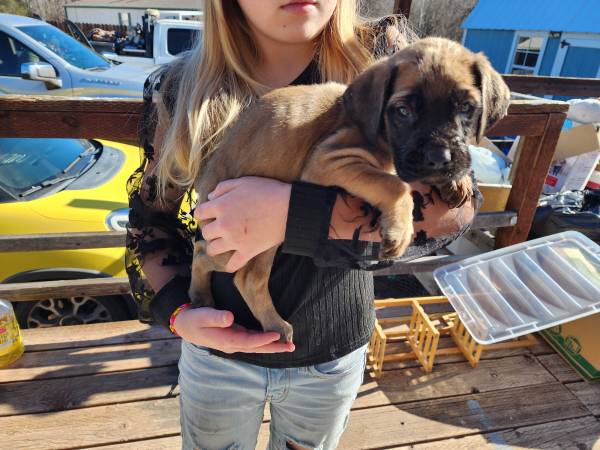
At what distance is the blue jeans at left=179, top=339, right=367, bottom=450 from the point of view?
1.87 meters

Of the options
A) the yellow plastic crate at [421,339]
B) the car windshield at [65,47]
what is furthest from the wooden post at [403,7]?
the car windshield at [65,47]

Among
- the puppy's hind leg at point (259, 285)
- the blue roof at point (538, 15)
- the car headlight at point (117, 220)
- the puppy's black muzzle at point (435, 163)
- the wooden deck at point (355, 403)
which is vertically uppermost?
the blue roof at point (538, 15)

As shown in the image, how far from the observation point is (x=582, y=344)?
3.66 metres

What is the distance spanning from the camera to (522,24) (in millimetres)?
17531

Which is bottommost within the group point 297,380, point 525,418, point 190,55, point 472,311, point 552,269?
point 525,418

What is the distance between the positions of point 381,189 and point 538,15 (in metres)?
19.4

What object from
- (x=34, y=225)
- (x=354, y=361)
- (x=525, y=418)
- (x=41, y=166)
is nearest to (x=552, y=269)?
(x=525, y=418)

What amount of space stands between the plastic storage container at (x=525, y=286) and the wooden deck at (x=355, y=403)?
0.49 meters

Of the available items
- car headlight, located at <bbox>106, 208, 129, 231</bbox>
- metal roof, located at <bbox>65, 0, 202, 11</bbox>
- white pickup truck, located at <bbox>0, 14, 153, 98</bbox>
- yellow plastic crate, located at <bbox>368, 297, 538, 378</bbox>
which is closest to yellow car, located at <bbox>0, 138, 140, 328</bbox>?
car headlight, located at <bbox>106, 208, 129, 231</bbox>

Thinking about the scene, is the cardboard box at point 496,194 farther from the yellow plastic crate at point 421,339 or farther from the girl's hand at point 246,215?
the girl's hand at point 246,215

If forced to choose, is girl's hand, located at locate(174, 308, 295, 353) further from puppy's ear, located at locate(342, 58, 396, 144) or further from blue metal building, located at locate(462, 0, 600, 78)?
blue metal building, located at locate(462, 0, 600, 78)

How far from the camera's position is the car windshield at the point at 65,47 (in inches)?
380

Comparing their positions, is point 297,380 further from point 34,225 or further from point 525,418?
point 34,225

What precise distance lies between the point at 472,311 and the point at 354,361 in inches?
78.6
